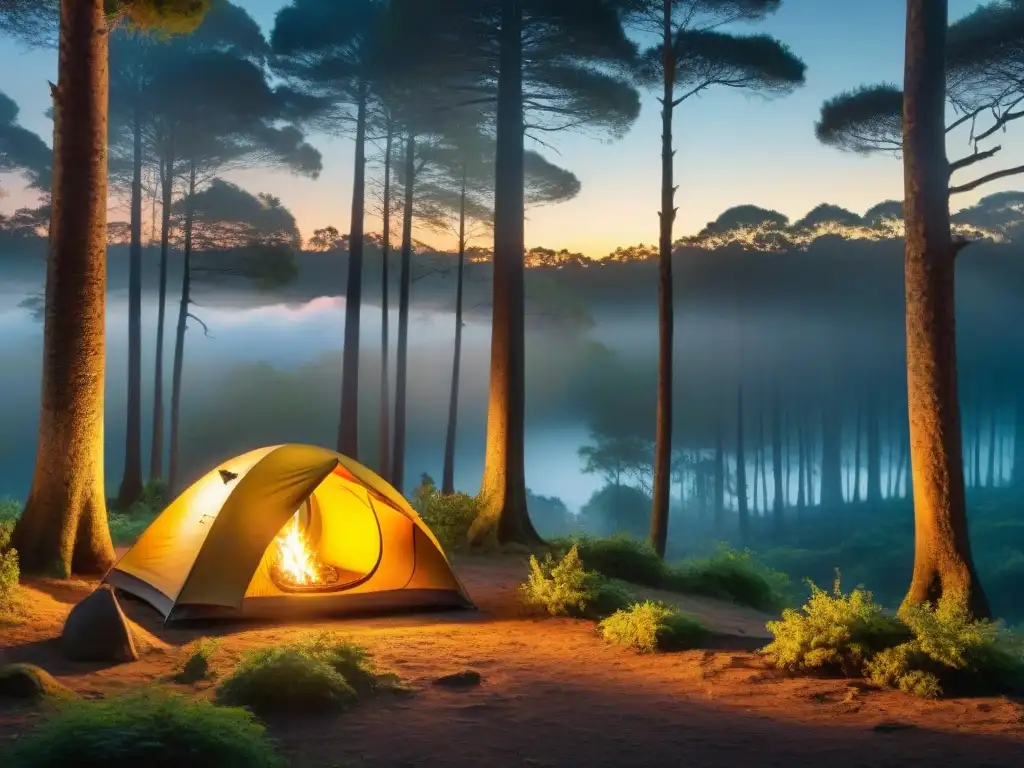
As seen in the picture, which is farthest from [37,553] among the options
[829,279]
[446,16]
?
[829,279]

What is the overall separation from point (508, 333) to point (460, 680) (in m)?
8.19

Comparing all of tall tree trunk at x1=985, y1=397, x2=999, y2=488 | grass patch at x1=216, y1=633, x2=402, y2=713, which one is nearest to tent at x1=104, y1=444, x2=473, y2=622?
grass patch at x1=216, y1=633, x2=402, y2=713

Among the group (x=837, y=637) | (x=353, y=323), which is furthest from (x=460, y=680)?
(x=353, y=323)

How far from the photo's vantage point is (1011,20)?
13.0 meters

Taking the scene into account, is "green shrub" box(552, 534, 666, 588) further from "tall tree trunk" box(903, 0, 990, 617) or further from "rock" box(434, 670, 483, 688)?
"rock" box(434, 670, 483, 688)

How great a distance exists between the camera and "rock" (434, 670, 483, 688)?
6.13m

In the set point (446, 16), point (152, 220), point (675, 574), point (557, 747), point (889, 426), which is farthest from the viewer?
point (889, 426)

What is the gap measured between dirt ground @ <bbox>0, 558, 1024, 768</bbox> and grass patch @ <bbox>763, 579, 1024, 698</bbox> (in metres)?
0.21

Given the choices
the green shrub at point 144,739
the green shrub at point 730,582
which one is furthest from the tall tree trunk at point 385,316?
the green shrub at point 144,739

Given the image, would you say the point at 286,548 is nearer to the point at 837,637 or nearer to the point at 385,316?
the point at 837,637

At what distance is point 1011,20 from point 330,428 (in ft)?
120

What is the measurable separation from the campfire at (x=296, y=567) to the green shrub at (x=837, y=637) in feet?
15.2

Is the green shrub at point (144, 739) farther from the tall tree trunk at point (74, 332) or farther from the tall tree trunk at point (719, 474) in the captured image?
the tall tree trunk at point (719, 474)

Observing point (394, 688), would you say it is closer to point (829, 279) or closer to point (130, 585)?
point (130, 585)
